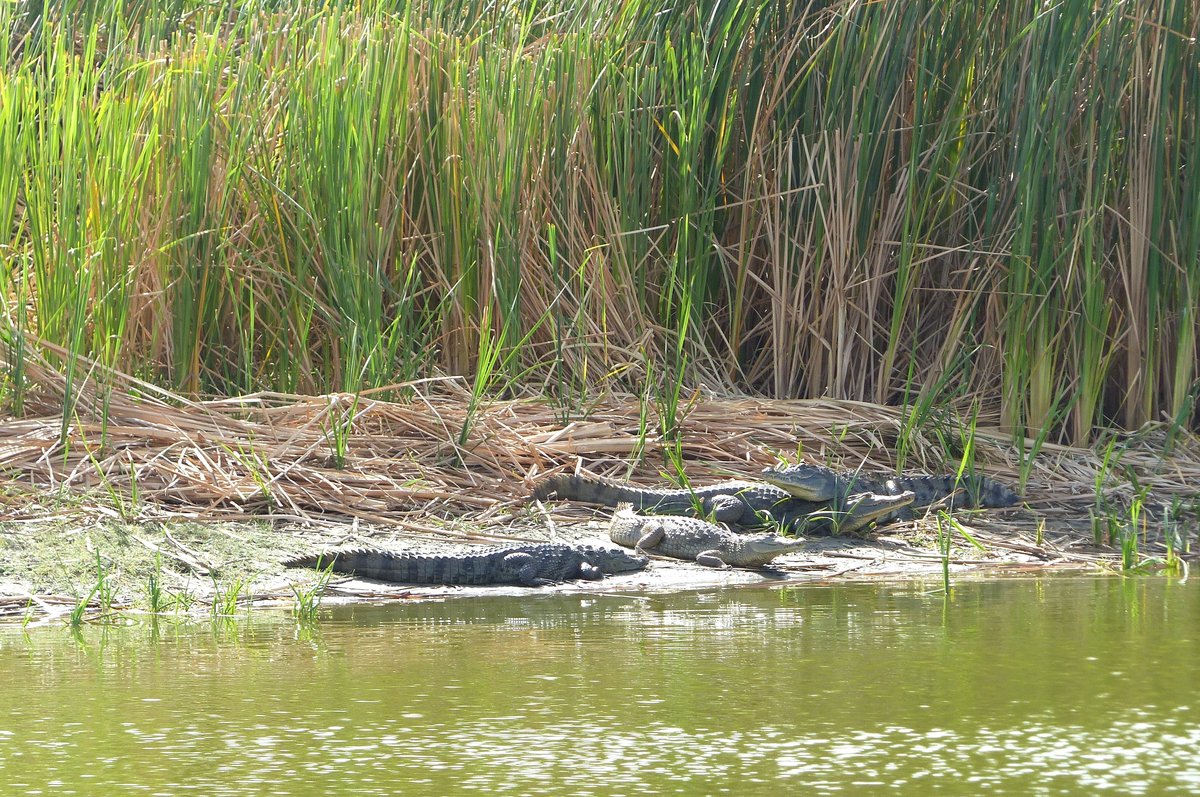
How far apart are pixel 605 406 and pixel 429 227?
102cm

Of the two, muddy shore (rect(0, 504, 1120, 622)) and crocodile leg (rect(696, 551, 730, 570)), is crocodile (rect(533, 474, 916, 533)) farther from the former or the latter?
crocodile leg (rect(696, 551, 730, 570))

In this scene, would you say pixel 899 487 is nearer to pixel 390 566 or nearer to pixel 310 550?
pixel 390 566

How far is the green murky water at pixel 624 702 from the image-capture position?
7.18 ft

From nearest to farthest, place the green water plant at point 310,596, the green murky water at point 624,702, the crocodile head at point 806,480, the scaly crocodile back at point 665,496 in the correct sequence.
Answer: the green murky water at point 624,702, the green water plant at point 310,596, the crocodile head at point 806,480, the scaly crocodile back at point 665,496

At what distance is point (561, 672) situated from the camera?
9.68ft

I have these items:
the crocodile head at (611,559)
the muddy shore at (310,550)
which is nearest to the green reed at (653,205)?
the muddy shore at (310,550)

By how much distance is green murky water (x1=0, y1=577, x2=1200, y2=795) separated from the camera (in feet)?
7.18

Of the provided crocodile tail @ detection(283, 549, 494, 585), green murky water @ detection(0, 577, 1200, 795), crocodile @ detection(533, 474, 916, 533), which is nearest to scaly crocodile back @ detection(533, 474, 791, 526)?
crocodile @ detection(533, 474, 916, 533)

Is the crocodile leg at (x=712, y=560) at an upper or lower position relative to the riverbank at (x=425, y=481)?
lower

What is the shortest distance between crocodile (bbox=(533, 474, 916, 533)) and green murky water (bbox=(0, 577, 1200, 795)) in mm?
1319

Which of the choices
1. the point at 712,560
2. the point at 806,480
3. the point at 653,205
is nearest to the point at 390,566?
the point at 712,560

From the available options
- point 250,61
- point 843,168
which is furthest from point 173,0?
point 843,168

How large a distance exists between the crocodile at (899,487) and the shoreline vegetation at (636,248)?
0.08 m

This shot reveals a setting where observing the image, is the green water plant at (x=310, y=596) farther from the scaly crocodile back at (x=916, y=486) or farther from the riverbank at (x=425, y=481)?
the scaly crocodile back at (x=916, y=486)
